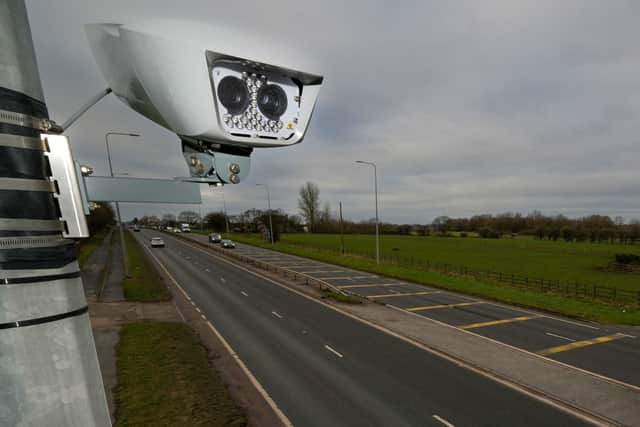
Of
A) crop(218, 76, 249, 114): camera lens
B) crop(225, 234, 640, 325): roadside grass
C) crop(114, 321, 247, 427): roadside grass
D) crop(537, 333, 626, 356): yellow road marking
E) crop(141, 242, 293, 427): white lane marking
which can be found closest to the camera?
crop(218, 76, 249, 114): camera lens

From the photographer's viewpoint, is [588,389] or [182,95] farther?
[588,389]

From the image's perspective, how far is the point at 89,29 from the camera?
71.3 inches

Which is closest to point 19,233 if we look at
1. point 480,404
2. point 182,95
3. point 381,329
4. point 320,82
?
point 182,95

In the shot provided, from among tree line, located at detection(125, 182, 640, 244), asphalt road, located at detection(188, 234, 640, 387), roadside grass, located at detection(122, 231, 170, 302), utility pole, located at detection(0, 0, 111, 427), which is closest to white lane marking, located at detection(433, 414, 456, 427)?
asphalt road, located at detection(188, 234, 640, 387)

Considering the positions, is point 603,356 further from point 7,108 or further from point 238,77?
point 7,108

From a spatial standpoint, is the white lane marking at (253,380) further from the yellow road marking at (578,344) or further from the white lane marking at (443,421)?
the yellow road marking at (578,344)

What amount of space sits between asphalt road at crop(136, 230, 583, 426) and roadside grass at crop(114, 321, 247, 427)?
4.27 feet

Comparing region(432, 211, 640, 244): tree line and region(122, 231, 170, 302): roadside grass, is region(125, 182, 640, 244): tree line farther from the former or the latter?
region(122, 231, 170, 302): roadside grass

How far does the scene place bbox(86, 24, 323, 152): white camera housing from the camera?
1744 mm

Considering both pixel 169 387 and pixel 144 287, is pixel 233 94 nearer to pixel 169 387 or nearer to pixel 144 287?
pixel 169 387

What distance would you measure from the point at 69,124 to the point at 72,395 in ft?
4.86

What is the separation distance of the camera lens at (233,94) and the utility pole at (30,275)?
906 millimetres

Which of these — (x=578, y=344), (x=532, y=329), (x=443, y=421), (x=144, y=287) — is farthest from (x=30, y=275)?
(x=144, y=287)

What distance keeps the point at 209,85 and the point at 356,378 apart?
9.06 meters
